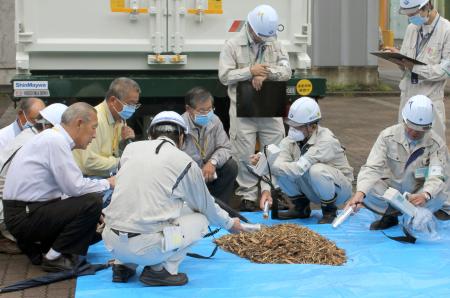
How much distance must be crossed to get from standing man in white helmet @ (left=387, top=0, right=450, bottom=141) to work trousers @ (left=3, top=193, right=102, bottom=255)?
320 cm

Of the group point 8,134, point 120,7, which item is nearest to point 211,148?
point 8,134

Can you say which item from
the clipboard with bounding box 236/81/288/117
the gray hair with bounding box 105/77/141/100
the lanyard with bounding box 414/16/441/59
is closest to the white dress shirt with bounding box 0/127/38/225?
the gray hair with bounding box 105/77/141/100

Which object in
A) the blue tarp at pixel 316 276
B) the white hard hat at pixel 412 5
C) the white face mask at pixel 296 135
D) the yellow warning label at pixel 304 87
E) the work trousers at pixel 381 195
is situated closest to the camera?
the blue tarp at pixel 316 276

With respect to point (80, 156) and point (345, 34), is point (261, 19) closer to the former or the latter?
point (80, 156)

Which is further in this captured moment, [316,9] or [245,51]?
[316,9]

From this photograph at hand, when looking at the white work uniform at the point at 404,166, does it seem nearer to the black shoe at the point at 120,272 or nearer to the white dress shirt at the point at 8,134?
the black shoe at the point at 120,272

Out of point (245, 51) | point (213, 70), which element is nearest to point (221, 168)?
point (245, 51)

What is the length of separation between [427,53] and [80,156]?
10.7ft

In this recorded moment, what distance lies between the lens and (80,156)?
21.4 feet

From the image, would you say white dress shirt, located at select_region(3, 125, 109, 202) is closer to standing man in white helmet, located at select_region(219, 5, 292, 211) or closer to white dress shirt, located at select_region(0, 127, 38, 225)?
white dress shirt, located at select_region(0, 127, 38, 225)

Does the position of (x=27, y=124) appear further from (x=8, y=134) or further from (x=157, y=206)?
(x=157, y=206)

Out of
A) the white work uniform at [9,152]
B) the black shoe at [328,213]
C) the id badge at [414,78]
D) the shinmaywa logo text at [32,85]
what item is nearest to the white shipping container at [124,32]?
the shinmaywa logo text at [32,85]

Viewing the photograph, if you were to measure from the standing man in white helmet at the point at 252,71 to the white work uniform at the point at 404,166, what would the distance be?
→ 1.30 meters

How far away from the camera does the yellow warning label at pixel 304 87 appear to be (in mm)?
8109
